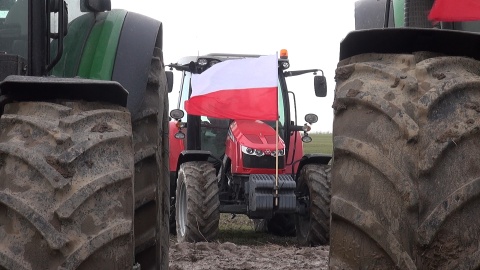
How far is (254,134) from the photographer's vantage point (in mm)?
11805

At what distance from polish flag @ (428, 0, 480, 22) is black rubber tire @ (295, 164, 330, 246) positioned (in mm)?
7592

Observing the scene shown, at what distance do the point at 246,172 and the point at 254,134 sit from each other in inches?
22.3

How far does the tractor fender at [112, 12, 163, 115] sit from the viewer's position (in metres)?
3.75

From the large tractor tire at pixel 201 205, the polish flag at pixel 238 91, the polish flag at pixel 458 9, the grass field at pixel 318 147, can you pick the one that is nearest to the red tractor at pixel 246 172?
the large tractor tire at pixel 201 205

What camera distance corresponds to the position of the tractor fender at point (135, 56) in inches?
148

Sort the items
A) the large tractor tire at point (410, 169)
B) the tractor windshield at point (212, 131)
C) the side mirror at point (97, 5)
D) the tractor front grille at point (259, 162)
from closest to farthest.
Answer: the large tractor tire at point (410, 169)
the side mirror at point (97, 5)
the tractor front grille at point (259, 162)
the tractor windshield at point (212, 131)

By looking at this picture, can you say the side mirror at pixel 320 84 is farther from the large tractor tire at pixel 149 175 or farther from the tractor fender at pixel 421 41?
the tractor fender at pixel 421 41

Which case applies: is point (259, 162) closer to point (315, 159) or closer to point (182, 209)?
point (315, 159)

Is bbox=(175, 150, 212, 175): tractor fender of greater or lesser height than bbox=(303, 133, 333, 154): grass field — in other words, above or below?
above

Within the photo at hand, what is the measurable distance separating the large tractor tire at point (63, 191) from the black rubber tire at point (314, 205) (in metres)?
7.87

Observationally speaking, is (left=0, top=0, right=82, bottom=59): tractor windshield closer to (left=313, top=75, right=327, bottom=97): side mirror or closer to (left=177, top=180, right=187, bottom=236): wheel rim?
(left=177, top=180, right=187, bottom=236): wheel rim

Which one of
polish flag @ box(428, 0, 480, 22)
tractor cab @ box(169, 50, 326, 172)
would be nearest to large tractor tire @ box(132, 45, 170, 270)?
polish flag @ box(428, 0, 480, 22)

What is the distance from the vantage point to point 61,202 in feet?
8.57

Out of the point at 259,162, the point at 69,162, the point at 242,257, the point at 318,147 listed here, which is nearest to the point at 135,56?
the point at 69,162
